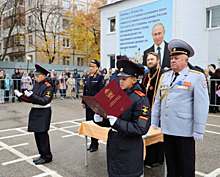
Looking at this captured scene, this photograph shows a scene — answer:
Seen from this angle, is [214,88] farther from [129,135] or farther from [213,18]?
[129,135]

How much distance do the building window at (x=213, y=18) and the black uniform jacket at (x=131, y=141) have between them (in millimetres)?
13878

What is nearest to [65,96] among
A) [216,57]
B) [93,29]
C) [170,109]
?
[216,57]

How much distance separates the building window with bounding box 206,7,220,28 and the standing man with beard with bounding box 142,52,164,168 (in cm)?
1198

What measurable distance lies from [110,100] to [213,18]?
14659mm

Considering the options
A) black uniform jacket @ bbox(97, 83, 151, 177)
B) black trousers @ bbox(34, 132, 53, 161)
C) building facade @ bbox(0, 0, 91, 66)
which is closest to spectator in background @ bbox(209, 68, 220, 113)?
black trousers @ bbox(34, 132, 53, 161)

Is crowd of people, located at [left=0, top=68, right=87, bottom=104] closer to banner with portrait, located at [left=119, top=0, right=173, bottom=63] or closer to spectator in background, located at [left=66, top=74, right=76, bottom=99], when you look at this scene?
spectator in background, located at [left=66, top=74, right=76, bottom=99]

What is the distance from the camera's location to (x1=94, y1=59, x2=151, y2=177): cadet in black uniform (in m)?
2.50

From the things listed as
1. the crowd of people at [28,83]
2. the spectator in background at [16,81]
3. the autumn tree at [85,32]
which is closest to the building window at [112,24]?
the crowd of people at [28,83]

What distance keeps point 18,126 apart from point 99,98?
639 centimetres

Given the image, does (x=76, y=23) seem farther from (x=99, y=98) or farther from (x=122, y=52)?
(x=99, y=98)

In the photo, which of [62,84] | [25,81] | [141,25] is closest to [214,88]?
[141,25]

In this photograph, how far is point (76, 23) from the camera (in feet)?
94.6

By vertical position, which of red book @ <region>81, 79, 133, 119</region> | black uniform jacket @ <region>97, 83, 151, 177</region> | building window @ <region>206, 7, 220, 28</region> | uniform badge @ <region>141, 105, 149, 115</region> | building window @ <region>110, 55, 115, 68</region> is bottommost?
black uniform jacket @ <region>97, 83, 151, 177</region>

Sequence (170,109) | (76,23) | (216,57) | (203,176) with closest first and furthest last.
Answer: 1. (170,109)
2. (203,176)
3. (216,57)
4. (76,23)
